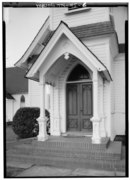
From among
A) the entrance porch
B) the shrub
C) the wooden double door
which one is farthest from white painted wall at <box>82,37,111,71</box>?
the shrub

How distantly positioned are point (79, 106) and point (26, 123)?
224cm

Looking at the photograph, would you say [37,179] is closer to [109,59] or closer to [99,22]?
[109,59]

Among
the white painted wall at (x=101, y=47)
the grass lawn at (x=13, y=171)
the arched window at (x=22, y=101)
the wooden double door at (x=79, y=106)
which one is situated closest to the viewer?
the grass lawn at (x=13, y=171)

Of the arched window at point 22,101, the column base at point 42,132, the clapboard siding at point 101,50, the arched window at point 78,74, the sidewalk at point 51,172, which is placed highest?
the clapboard siding at point 101,50

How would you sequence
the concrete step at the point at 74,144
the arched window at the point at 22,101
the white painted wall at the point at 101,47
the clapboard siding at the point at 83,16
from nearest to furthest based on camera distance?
1. the concrete step at the point at 74,144
2. the white painted wall at the point at 101,47
3. the clapboard siding at the point at 83,16
4. the arched window at the point at 22,101

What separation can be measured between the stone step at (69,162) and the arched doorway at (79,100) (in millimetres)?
1853

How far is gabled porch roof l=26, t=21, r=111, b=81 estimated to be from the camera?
547 cm

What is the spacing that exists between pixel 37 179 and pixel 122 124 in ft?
12.0

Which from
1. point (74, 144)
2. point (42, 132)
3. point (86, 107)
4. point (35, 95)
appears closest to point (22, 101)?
point (35, 95)

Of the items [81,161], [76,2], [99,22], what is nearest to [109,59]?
[99,22]

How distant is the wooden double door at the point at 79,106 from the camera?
6988mm

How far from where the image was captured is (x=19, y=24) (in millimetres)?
5328

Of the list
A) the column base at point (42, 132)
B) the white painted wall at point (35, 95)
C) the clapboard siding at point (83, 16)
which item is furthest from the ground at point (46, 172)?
the clapboard siding at point (83, 16)

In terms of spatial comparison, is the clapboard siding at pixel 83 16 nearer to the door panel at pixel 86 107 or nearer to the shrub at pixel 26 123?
the door panel at pixel 86 107
